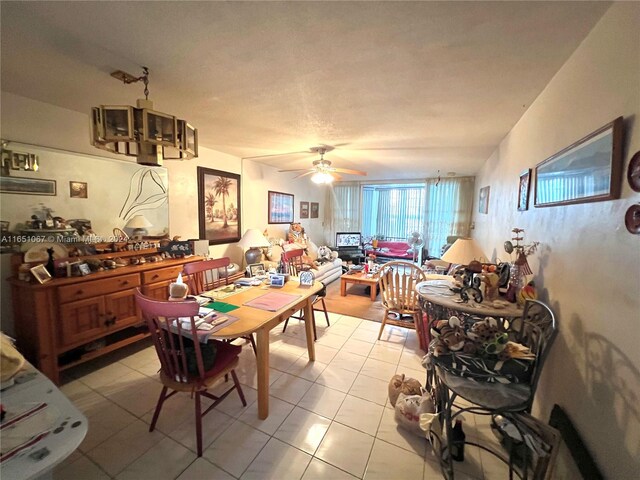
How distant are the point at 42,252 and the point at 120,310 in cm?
75

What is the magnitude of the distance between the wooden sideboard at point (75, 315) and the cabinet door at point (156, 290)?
10mm

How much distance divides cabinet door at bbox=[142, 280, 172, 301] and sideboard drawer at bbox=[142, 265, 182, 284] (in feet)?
0.14

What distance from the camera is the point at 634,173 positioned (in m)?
0.94

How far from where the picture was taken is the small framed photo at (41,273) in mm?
1851

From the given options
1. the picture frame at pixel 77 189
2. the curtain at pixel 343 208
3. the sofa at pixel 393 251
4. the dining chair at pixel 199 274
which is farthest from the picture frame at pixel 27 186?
the curtain at pixel 343 208

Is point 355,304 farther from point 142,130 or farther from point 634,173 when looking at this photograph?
point 142,130

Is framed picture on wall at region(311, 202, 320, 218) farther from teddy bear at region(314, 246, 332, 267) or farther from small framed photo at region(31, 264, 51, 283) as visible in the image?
small framed photo at region(31, 264, 51, 283)

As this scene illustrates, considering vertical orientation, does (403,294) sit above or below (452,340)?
below

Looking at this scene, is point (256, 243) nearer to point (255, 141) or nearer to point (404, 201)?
point (255, 141)

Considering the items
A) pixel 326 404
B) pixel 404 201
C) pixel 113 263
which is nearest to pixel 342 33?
pixel 326 404

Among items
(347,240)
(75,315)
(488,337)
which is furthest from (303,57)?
(347,240)

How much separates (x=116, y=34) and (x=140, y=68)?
339 millimetres

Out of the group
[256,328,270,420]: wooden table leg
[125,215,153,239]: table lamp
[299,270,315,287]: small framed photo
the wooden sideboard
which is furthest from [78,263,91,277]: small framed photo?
[299,270,315,287]: small framed photo

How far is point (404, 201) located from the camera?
7152mm
